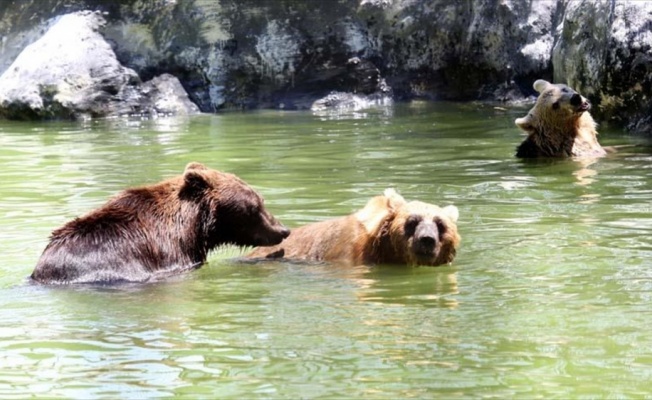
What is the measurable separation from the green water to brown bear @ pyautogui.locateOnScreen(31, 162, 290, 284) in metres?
0.22

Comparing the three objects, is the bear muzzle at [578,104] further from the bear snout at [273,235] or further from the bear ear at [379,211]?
the bear snout at [273,235]

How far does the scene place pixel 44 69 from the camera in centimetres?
2194

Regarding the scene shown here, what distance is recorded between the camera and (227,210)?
9.48 metres

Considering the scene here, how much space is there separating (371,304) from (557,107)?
8211mm

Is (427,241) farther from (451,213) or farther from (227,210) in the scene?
(227,210)

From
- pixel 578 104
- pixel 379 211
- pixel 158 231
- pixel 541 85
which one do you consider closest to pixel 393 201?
pixel 379 211

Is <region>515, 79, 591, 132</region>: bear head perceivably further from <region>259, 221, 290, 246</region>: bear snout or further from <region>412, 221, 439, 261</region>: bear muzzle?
<region>412, 221, 439, 261</region>: bear muzzle

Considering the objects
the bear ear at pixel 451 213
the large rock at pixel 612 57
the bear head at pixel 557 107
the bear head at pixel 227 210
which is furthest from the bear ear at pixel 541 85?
the bear head at pixel 227 210

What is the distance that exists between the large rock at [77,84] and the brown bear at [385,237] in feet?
40.9

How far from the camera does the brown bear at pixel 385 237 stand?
9062 millimetres

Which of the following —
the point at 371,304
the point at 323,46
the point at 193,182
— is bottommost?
the point at 371,304

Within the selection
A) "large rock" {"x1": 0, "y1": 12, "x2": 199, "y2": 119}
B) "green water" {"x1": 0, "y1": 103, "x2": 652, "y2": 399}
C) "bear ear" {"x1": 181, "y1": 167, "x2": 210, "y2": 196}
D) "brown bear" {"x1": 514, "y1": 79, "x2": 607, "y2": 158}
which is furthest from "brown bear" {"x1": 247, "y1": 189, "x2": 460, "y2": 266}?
"large rock" {"x1": 0, "y1": 12, "x2": 199, "y2": 119}

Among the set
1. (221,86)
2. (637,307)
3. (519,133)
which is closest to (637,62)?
(519,133)

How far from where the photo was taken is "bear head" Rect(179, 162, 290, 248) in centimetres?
941
